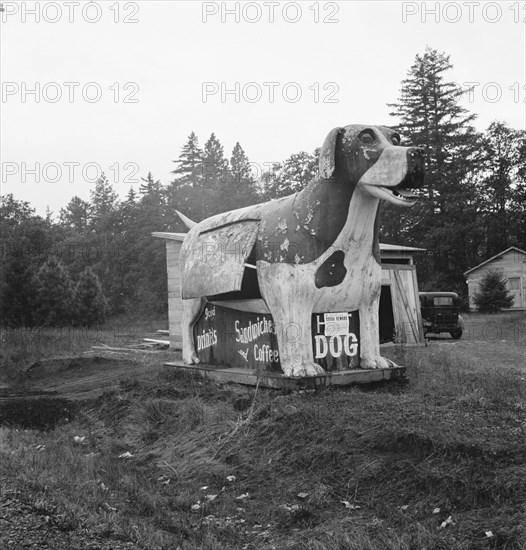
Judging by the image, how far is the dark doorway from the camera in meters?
18.4

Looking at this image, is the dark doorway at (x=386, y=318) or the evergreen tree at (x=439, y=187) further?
the evergreen tree at (x=439, y=187)

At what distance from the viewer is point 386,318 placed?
1862cm

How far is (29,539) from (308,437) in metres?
2.59

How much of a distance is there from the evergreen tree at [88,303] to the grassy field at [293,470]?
937 inches

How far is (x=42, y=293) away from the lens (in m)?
30.0

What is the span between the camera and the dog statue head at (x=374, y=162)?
712cm

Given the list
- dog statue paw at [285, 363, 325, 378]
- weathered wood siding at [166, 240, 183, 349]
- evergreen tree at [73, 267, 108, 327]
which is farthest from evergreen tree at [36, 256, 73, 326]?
dog statue paw at [285, 363, 325, 378]

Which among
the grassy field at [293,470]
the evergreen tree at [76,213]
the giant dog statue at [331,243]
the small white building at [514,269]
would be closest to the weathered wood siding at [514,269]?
the small white building at [514,269]

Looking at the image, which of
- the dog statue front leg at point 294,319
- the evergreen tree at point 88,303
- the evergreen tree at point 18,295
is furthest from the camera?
the evergreen tree at point 88,303

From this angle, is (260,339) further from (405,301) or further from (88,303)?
(88,303)

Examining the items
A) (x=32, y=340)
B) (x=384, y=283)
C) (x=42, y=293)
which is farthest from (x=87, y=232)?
(x=384, y=283)

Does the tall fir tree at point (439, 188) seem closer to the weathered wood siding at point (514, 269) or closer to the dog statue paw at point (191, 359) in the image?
the weathered wood siding at point (514, 269)

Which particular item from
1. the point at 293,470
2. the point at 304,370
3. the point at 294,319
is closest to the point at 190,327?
the point at 294,319

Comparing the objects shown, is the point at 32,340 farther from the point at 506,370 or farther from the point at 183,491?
the point at 183,491
